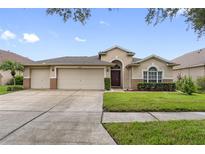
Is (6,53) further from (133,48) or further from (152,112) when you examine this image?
(152,112)

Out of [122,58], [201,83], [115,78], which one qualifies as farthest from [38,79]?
[201,83]

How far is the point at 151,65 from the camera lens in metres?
25.8

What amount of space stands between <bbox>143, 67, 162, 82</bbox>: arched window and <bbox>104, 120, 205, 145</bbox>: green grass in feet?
59.7

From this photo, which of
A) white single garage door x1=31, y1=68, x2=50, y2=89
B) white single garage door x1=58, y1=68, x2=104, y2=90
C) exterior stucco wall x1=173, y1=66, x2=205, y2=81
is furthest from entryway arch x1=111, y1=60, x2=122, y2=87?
exterior stucco wall x1=173, y1=66, x2=205, y2=81

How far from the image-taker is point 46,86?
2550cm

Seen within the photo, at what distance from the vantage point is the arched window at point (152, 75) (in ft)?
85.0

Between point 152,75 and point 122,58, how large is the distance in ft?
12.2

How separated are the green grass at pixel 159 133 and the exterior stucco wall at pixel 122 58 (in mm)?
19789

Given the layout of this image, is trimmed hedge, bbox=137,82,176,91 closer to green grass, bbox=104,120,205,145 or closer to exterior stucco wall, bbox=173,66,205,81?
exterior stucco wall, bbox=173,66,205,81

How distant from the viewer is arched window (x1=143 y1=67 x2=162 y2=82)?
25919 millimetres

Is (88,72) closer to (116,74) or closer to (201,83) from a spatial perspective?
(116,74)

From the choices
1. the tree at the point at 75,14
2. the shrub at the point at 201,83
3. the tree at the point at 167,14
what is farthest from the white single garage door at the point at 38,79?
the tree at the point at 75,14

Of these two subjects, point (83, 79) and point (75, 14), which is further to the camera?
point (83, 79)
